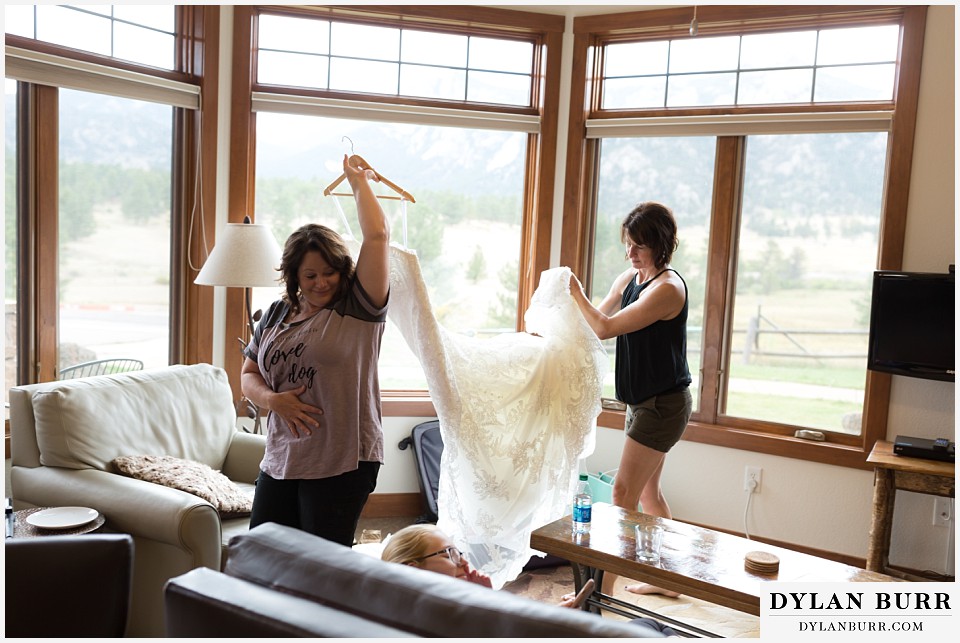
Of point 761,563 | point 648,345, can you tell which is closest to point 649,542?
point 761,563

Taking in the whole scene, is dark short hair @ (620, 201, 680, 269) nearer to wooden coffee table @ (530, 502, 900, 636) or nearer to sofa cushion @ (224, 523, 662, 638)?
wooden coffee table @ (530, 502, 900, 636)

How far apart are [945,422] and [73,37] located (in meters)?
3.94

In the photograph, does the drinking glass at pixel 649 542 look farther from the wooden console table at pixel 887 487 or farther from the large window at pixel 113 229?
the large window at pixel 113 229

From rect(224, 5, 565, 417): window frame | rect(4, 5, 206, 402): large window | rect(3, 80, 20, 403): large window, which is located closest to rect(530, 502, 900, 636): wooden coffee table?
rect(224, 5, 565, 417): window frame

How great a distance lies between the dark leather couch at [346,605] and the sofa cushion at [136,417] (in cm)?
160

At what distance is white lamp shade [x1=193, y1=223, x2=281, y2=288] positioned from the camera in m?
3.14

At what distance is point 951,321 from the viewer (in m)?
3.21

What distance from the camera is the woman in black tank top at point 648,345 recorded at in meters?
2.85

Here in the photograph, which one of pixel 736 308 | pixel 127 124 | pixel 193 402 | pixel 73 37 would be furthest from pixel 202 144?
pixel 736 308

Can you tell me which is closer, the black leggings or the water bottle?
the black leggings

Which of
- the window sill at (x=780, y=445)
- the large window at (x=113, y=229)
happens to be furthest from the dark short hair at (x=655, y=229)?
the large window at (x=113, y=229)

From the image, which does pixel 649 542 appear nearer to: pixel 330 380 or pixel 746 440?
pixel 330 380

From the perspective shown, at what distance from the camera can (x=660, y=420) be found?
2.92 m

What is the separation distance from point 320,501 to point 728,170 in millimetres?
2590
